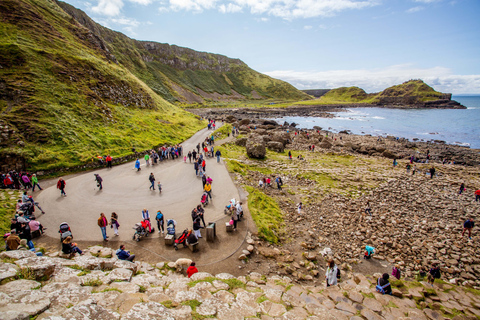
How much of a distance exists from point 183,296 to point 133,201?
13363mm

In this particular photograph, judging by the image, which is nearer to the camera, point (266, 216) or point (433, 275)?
point (433, 275)

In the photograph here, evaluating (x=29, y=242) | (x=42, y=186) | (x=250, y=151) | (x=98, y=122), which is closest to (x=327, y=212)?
(x=250, y=151)

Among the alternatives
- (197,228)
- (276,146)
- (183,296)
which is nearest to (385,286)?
(183,296)

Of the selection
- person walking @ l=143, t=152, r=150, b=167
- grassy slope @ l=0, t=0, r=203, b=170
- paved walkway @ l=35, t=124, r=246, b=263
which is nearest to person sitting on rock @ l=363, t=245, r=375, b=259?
paved walkway @ l=35, t=124, r=246, b=263

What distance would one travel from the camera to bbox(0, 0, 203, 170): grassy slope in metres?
25.0

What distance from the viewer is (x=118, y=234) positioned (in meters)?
14.0

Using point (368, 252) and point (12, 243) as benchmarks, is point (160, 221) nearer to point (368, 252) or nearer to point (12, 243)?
point (12, 243)

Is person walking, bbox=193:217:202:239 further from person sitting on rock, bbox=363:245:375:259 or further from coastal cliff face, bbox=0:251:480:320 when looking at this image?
person sitting on rock, bbox=363:245:375:259

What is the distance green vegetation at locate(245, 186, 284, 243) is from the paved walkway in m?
1.66

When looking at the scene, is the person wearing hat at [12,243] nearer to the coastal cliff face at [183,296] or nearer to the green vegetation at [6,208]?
the coastal cliff face at [183,296]

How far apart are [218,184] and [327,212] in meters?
11.3

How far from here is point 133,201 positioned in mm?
18547

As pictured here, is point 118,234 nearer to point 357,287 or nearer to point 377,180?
point 357,287

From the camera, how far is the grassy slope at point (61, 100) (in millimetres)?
25000
